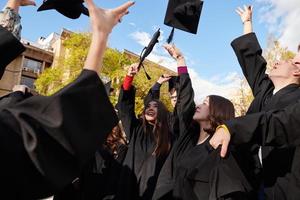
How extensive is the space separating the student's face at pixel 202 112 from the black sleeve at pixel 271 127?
139cm

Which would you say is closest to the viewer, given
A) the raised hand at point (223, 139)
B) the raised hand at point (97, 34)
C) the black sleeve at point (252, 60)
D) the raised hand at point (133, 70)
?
the raised hand at point (97, 34)

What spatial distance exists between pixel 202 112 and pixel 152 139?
2.43 feet

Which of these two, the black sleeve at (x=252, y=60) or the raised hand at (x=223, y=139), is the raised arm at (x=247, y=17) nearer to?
the black sleeve at (x=252, y=60)

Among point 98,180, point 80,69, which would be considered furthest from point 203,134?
point 80,69

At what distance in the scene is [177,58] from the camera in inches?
167

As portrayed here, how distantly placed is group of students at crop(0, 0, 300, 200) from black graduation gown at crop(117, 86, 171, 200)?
1 centimetres

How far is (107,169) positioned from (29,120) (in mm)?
3018

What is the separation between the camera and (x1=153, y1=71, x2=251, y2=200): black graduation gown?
2549 millimetres

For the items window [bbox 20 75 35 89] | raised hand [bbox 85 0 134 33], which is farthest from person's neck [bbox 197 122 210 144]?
window [bbox 20 75 35 89]

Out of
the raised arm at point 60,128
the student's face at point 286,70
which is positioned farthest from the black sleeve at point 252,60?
the raised arm at point 60,128

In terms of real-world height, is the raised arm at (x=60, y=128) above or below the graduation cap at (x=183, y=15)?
below

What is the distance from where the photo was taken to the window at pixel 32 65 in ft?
103

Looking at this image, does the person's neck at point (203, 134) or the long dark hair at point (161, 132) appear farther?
the long dark hair at point (161, 132)

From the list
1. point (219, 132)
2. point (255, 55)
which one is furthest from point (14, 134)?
point (255, 55)
